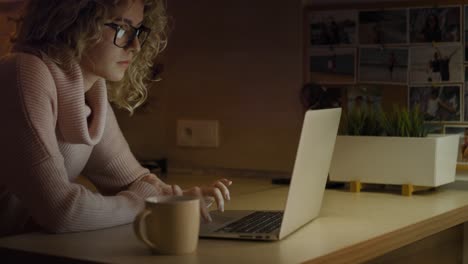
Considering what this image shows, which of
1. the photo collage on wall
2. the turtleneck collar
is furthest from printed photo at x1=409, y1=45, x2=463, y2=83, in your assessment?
the turtleneck collar

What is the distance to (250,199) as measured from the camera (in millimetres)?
1969

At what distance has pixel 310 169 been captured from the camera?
151 centimetres

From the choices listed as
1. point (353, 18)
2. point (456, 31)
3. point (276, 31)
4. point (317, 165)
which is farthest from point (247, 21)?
point (317, 165)

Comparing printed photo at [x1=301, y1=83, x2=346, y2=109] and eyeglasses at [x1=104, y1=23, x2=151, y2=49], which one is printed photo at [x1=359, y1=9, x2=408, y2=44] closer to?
printed photo at [x1=301, y1=83, x2=346, y2=109]

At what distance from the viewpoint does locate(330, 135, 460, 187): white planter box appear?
195 cm

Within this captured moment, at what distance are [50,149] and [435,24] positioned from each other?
1.20 meters

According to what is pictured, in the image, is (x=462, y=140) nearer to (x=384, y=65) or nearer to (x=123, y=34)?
(x=384, y=65)

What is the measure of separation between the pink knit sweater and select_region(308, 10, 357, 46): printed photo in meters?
0.85

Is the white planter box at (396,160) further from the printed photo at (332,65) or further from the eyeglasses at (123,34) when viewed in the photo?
the eyeglasses at (123,34)

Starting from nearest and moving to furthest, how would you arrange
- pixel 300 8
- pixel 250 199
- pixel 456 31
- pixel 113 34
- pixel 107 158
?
1. pixel 113 34
2. pixel 107 158
3. pixel 250 199
4. pixel 456 31
5. pixel 300 8

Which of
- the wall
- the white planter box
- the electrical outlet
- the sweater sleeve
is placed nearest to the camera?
the sweater sleeve

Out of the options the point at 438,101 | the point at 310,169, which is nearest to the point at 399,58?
the point at 438,101

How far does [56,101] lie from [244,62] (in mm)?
1057

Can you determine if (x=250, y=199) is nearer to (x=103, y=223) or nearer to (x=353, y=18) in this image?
(x=103, y=223)
